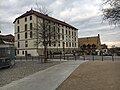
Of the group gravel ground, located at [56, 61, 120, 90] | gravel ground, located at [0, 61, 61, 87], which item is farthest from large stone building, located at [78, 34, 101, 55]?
gravel ground, located at [56, 61, 120, 90]

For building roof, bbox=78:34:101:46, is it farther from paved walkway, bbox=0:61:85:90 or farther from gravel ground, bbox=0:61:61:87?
paved walkway, bbox=0:61:85:90

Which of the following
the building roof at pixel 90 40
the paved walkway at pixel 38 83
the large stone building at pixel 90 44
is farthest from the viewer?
the building roof at pixel 90 40

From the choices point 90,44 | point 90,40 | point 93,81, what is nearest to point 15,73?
point 93,81

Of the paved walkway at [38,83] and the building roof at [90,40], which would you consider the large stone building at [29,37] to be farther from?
the paved walkway at [38,83]

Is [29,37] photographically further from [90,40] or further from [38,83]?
[38,83]

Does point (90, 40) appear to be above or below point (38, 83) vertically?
above

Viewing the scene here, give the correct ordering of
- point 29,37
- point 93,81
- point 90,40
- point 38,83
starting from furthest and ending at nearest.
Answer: point 90,40, point 29,37, point 38,83, point 93,81

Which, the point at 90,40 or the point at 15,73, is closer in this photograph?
the point at 15,73

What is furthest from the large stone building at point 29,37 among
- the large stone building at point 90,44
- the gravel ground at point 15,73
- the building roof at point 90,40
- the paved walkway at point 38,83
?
the paved walkway at point 38,83

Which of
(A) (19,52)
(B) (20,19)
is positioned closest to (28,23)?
(B) (20,19)

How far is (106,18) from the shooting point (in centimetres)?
1495

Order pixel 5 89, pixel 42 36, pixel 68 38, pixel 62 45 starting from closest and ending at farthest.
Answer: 1. pixel 5 89
2. pixel 42 36
3. pixel 62 45
4. pixel 68 38

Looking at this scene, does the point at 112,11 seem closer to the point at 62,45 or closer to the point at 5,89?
the point at 5,89

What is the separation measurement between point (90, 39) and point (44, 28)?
254ft
